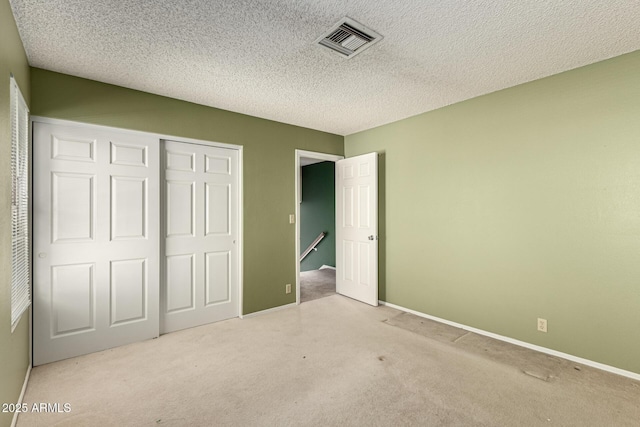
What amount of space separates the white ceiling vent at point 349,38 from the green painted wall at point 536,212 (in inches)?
67.0

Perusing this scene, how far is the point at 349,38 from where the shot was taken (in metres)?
2.10

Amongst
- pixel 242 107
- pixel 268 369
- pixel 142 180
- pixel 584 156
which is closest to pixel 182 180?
pixel 142 180

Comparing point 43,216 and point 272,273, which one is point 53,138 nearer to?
point 43,216

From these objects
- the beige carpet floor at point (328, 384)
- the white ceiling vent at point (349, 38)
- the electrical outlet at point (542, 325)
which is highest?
the white ceiling vent at point (349, 38)

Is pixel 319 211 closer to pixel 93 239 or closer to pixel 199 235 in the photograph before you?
pixel 199 235

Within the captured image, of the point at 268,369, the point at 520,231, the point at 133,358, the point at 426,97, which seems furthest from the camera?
the point at 426,97

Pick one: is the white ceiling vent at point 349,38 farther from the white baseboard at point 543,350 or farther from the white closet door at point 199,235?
the white baseboard at point 543,350

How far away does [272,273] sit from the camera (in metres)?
3.93

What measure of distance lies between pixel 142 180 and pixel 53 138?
74 cm

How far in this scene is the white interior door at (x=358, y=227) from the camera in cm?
410

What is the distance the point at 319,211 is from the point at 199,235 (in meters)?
3.81

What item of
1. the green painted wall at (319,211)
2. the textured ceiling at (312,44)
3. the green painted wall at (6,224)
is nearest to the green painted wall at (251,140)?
the textured ceiling at (312,44)

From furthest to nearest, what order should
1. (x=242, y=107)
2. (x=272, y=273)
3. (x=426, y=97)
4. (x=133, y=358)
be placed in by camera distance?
(x=272, y=273), (x=242, y=107), (x=426, y=97), (x=133, y=358)

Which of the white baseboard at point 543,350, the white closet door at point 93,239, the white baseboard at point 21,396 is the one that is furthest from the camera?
the white closet door at point 93,239
